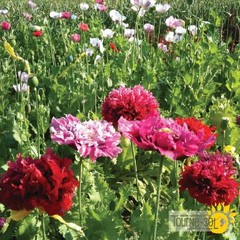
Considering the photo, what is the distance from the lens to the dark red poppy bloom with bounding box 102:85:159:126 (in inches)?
78.7

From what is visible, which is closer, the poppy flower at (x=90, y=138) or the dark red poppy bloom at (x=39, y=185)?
the dark red poppy bloom at (x=39, y=185)

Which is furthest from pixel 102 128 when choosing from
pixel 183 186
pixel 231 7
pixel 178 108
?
pixel 231 7

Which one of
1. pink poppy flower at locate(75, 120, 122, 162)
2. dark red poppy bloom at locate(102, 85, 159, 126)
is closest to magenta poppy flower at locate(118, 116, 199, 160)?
pink poppy flower at locate(75, 120, 122, 162)

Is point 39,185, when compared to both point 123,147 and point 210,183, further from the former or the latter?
point 123,147

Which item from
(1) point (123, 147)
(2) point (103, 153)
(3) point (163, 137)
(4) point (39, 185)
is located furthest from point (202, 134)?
(1) point (123, 147)

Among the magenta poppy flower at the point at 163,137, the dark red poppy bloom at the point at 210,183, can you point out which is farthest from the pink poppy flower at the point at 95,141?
the dark red poppy bloom at the point at 210,183

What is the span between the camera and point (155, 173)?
9.68 ft

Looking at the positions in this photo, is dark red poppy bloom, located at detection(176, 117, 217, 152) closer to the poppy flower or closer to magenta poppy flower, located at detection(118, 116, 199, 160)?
magenta poppy flower, located at detection(118, 116, 199, 160)

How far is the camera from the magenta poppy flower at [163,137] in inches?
56.0

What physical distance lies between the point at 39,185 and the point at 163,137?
1.12 ft

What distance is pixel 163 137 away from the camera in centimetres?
142

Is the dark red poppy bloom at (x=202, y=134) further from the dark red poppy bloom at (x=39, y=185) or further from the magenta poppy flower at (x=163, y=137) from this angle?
the dark red poppy bloom at (x=39, y=185)

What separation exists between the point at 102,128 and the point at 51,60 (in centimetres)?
341

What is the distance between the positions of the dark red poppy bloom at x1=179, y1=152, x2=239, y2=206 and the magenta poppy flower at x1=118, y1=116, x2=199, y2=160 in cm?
16
